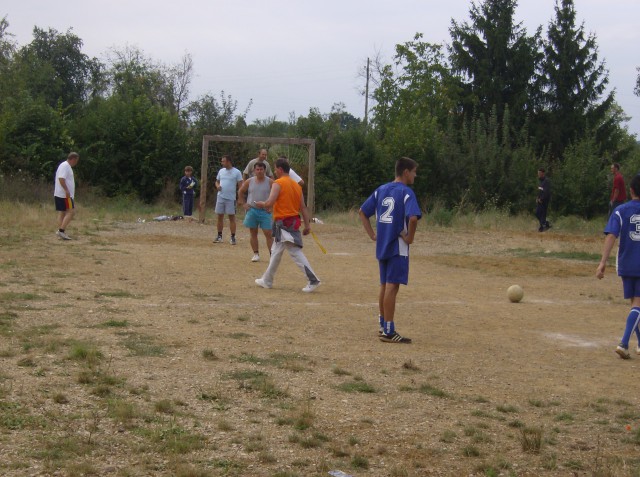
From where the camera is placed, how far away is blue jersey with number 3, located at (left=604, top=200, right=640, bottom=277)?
8438 millimetres

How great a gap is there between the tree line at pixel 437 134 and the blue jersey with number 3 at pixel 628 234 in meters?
20.9

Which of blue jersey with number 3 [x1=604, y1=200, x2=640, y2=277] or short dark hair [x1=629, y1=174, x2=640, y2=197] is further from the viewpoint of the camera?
short dark hair [x1=629, y1=174, x2=640, y2=197]

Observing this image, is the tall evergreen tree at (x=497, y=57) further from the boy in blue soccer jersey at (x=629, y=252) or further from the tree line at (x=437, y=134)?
the boy in blue soccer jersey at (x=629, y=252)

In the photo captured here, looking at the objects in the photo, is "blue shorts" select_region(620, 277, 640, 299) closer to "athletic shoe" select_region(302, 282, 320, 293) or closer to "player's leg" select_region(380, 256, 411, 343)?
"player's leg" select_region(380, 256, 411, 343)

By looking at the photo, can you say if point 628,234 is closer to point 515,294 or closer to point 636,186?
point 636,186

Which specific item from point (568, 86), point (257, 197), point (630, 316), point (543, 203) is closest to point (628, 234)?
point (630, 316)

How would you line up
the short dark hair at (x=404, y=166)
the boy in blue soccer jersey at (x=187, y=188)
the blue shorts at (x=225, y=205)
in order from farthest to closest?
1. the boy in blue soccer jersey at (x=187, y=188)
2. the blue shorts at (x=225, y=205)
3. the short dark hair at (x=404, y=166)

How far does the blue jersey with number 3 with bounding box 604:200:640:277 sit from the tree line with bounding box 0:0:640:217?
823 inches

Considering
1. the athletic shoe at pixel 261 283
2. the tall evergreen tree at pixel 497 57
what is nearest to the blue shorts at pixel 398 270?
the athletic shoe at pixel 261 283

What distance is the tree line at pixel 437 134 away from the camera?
100 ft

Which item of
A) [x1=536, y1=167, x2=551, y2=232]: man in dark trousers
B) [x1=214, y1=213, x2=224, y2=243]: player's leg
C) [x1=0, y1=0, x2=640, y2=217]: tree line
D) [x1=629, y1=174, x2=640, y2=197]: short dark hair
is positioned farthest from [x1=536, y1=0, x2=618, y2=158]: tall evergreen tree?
[x1=629, y1=174, x2=640, y2=197]: short dark hair

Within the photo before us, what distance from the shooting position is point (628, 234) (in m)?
8.48

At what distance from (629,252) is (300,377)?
3603mm

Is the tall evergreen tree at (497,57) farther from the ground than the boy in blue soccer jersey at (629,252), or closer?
farther from the ground
